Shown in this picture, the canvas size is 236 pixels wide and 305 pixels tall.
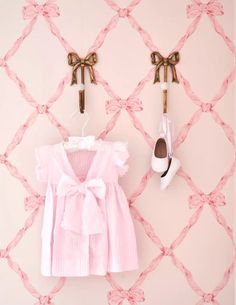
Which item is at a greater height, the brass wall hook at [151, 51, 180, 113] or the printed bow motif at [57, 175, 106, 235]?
the brass wall hook at [151, 51, 180, 113]

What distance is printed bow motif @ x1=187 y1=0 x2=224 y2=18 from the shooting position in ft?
5.97

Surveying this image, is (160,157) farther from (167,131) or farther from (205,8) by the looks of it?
(205,8)

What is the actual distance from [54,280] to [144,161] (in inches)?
25.3

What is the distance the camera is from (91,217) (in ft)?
5.34

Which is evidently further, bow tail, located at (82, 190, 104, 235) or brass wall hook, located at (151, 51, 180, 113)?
brass wall hook, located at (151, 51, 180, 113)

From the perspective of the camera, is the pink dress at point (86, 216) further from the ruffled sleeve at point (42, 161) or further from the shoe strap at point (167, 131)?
the shoe strap at point (167, 131)

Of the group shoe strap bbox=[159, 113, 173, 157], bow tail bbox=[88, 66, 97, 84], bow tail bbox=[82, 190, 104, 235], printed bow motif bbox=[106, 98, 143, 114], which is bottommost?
bow tail bbox=[82, 190, 104, 235]

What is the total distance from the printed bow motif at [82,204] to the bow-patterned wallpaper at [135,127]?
170 millimetres

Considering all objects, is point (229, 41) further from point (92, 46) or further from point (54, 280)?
point (54, 280)

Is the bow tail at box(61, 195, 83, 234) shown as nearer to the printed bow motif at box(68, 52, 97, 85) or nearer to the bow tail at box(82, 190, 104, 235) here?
the bow tail at box(82, 190, 104, 235)

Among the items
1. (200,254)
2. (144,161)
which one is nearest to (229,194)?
(200,254)

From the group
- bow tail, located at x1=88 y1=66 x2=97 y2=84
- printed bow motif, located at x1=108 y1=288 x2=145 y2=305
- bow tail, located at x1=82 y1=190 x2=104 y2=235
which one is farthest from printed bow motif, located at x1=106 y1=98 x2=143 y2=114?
printed bow motif, located at x1=108 y1=288 x2=145 y2=305

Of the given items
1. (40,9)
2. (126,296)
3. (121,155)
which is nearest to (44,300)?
(126,296)

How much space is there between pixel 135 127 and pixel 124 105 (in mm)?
107
